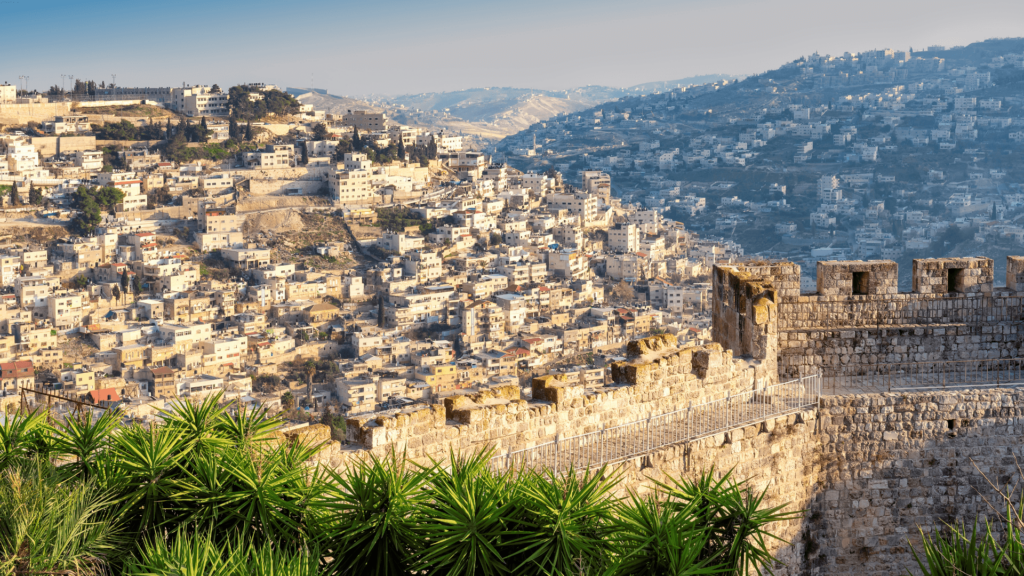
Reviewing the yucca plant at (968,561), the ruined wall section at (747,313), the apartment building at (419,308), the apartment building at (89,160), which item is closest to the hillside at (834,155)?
the apartment building at (419,308)

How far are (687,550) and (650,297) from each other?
68.3 meters

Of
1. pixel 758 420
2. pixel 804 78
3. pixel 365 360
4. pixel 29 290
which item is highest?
pixel 804 78

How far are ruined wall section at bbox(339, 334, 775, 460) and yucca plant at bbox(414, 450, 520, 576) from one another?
0.47 m

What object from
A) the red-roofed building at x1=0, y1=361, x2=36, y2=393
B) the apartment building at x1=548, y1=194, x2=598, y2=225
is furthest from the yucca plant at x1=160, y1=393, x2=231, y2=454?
the apartment building at x1=548, y1=194, x2=598, y2=225

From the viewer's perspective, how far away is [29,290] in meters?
57.7

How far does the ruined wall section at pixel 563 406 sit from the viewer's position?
3869 millimetres

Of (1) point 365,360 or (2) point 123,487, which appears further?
(1) point 365,360

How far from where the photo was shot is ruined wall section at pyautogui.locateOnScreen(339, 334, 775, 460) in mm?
3869

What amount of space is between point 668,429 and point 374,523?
1.91 metres

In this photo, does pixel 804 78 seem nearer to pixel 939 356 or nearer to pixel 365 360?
pixel 365 360

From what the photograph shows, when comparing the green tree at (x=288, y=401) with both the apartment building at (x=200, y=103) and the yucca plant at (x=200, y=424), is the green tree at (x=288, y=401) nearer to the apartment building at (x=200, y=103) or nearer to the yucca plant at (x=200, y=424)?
the yucca plant at (x=200, y=424)

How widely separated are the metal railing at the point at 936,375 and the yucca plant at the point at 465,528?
313 centimetres

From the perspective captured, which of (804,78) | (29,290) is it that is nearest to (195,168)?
(29,290)

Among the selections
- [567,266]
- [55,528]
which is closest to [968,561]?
[55,528]
